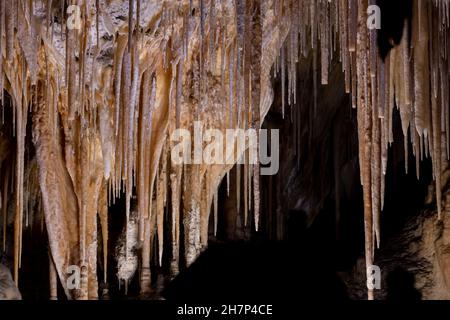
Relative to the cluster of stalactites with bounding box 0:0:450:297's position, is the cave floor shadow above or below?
below

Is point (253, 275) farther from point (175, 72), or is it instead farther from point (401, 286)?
point (175, 72)

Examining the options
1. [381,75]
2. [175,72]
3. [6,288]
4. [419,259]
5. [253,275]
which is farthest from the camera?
[253,275]

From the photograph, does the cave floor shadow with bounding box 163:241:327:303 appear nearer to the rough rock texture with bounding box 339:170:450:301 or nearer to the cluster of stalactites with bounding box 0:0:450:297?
the rough rock texture with bounding box 339:170:450:301

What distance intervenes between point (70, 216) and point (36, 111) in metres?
0.89

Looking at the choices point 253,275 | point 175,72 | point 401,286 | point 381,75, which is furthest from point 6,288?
point 253,275

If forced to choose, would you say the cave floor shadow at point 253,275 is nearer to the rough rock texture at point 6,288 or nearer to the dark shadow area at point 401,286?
the dark shadow area at point 401,286

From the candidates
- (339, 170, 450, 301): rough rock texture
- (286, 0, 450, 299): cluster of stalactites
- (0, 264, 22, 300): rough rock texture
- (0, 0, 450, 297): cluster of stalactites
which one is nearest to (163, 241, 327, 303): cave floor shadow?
(339, 170, 450, 301): rough rock texture

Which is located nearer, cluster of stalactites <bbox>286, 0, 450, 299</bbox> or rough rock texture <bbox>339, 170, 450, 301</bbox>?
cluster of stalactites <bbox>286, 0, 450, 299</bbox>

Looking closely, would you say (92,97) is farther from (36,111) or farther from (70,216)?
(70,216)

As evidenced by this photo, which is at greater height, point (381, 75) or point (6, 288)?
point (381, 75)

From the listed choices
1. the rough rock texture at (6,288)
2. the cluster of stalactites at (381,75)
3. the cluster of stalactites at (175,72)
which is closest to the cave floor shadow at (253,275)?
the cluster of stalactites at (175,72)

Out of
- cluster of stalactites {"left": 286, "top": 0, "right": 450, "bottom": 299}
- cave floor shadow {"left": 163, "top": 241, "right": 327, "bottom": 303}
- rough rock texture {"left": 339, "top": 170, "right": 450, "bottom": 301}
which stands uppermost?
cluster of stalactites {"left": 286, "top": 0, "right": 450, "bottom": 299}

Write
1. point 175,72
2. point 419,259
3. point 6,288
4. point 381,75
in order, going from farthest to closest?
point 419,259 → point 175,72 → point 381,75 → point 6,288
